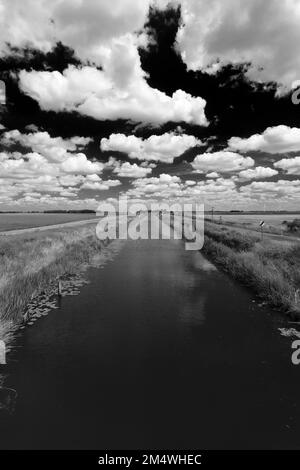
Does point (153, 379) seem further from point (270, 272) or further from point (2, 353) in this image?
point (270, 272)

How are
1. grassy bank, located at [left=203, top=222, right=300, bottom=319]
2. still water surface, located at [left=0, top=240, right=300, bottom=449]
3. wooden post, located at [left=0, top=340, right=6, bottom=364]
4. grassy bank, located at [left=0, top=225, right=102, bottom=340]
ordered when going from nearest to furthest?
still water surface, located at [left=0, top=240, right=300, bottom=449]
wooden post, located at [left=0, top=340, right=6, bottom=364]
grassy bank, located at [left=0, top=225, right=102, bottom=340]
grassy bank, located at [left=203, top=222, right=300, bottom=319]

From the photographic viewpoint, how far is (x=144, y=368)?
25.2ft

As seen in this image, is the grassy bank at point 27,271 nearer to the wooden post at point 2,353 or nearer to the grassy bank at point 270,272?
the wooden post at point 2,353

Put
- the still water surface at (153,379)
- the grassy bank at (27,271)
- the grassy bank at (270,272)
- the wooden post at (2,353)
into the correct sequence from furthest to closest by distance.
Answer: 1. the grassy bank at (270,272)
2. the grassy bank at (27,271)
3. the wooden post at (2,353)
4. the still water surface at (153,379)

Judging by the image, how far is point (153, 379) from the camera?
712cm

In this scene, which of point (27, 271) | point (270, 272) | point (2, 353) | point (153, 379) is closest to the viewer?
point (153, 379)

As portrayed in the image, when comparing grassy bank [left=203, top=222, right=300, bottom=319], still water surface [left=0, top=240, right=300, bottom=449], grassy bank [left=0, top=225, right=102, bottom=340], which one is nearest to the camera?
still water surface [left=0, top=240, right=300, bottom=449]

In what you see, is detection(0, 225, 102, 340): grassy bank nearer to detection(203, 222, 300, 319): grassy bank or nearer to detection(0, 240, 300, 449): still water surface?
detection(0, 240, 300, 449): still water surface

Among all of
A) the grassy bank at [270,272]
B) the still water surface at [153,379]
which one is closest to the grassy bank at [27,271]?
the still water surface at [153,379]

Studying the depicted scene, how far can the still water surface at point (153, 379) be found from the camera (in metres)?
5.39

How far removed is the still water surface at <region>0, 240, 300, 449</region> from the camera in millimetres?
5387

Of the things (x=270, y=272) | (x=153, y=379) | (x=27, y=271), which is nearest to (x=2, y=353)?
(x=153, y=379)

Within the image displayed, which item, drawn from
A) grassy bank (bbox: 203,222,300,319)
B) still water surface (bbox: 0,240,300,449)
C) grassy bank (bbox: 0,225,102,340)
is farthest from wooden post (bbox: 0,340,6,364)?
grassy bank (bbox: 203,222,300,319)

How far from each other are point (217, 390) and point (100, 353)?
356 cm
